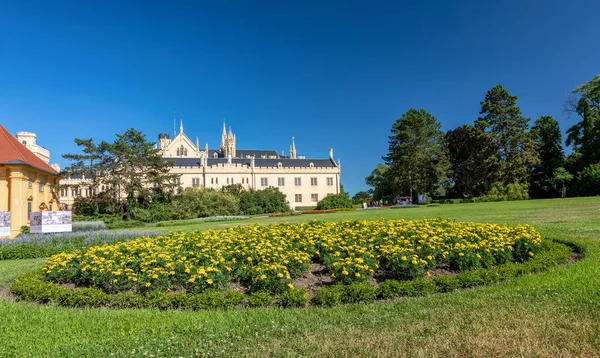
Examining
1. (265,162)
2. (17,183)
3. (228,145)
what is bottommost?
(17,183)


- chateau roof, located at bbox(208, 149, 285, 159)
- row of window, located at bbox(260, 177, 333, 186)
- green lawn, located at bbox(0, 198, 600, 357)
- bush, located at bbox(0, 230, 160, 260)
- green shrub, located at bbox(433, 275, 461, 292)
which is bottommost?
green lawn, located at bbox(0, 198, 600, 357)

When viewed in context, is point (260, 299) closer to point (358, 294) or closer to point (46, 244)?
point (358, 294)

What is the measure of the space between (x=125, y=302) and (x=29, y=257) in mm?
9512

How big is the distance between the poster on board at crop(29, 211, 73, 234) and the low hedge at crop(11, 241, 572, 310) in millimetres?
10878

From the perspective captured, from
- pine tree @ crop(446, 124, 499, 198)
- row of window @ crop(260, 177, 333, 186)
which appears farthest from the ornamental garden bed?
row of window @ crop(260, 177, 333, 186)

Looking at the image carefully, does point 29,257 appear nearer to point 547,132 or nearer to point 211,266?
point 211,266

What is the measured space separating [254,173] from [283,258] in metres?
60.7

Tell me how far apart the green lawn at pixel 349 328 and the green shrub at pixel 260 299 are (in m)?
0.31

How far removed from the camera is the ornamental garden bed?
604 cm

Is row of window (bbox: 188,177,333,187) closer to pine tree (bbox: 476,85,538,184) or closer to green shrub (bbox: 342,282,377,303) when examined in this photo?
pine tree (bbox: 476,85,538,184)

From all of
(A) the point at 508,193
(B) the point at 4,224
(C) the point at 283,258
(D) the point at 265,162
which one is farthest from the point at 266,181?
(C) the point at 283,258

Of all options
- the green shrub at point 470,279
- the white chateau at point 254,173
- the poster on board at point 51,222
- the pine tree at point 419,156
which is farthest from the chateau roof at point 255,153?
the green shrub at point 470,279

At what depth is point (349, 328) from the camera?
465 cm

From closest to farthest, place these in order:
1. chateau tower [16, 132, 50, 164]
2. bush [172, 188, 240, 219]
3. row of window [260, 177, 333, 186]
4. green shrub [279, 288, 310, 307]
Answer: green shrub [279, 288, 310, 307] → bush [172, 188, 240, 219] → chateau tower [16, 132, 50, 164] → row of window [260, 177, 333, 186]
